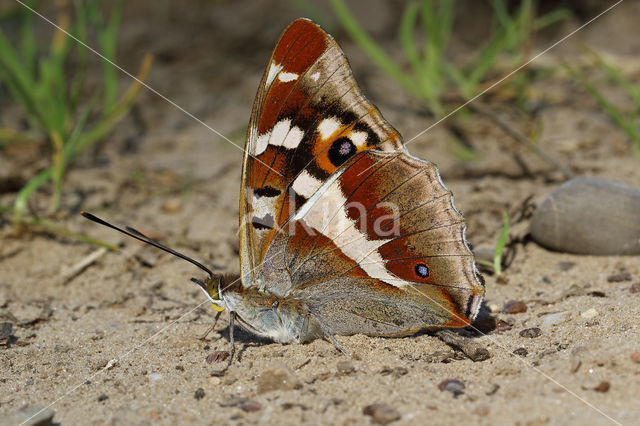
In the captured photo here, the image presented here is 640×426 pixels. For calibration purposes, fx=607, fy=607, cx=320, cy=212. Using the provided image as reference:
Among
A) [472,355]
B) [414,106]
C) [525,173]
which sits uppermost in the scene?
[414,106]

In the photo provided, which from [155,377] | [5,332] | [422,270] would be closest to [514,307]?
[422,270]

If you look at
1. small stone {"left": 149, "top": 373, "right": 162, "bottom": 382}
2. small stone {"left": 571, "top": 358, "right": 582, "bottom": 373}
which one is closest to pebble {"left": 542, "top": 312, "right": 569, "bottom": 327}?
small stone {"left": 571, "top": 358, "right": 582, "bottom": 373}

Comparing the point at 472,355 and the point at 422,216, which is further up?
the point at 422,216

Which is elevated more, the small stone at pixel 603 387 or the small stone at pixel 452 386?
the small stone at pixel 603 387

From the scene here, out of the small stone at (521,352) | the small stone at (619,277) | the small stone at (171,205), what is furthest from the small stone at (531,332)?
the small stone at (171,205)

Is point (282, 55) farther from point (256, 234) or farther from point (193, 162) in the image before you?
point (193, 162)

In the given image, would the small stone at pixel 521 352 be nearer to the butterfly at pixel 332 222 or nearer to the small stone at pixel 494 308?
the butterfly at pixel 332 222

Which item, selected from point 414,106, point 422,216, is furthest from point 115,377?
point 414,106
